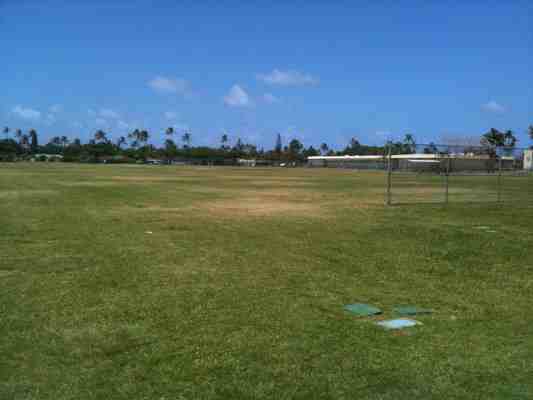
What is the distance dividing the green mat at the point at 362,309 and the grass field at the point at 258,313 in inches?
4.9

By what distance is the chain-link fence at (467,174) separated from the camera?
22930mm

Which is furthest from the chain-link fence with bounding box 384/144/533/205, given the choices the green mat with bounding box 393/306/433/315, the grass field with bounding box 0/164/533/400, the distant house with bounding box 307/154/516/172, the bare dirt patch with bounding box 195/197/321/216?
the green mat with bounding box 393/306/433/315

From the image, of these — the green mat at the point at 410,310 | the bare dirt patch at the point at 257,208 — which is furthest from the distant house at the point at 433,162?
the green mat at the point at 410,310

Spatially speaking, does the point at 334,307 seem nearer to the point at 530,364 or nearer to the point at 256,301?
the point at 256,301

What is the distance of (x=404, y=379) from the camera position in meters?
4.55

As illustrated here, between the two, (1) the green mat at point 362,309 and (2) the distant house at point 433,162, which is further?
(2) the distant house at point 433,162

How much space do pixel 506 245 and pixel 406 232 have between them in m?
2.54

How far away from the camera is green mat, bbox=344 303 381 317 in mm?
6465

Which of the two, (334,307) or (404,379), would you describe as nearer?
(404,379)

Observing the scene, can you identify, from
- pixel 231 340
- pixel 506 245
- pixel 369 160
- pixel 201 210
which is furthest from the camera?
pixel 369 160

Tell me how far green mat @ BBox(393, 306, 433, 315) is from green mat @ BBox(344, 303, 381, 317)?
25 cm

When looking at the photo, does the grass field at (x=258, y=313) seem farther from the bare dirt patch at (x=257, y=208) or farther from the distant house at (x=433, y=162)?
the distant house at (x=433, y=162)

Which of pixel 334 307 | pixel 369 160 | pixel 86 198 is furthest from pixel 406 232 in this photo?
pixel 369 160

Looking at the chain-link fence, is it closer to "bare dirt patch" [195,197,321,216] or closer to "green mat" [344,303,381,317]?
"bare dirt patch" [195,197,321,216]
